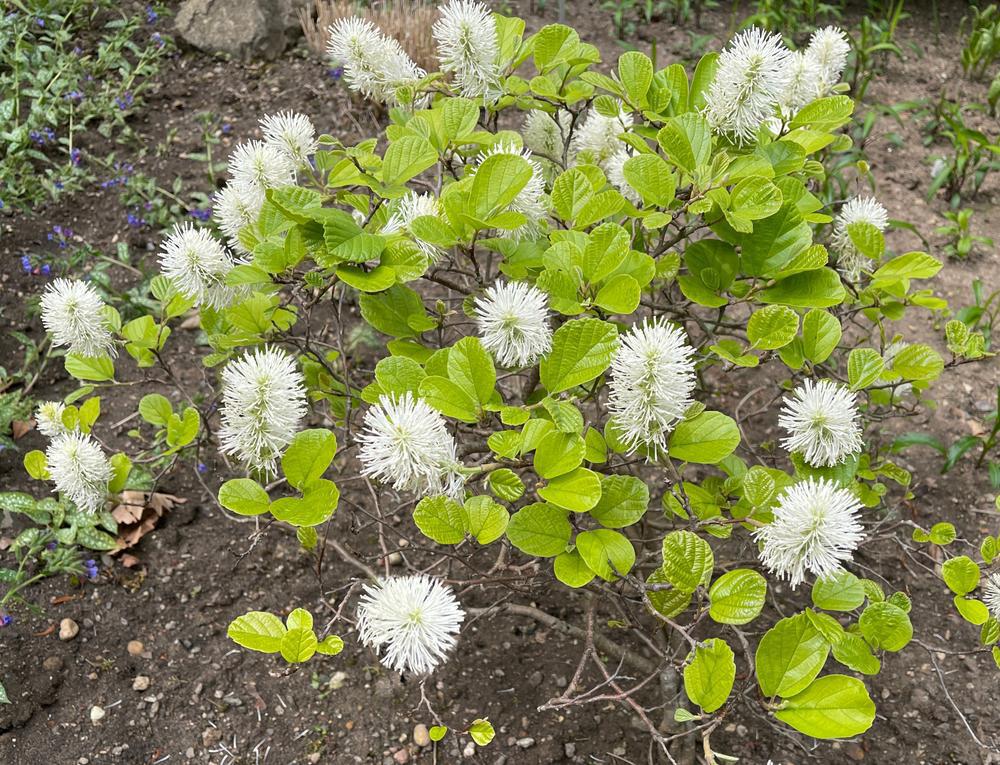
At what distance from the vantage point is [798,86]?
5.67ft

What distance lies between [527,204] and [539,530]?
0.60 m

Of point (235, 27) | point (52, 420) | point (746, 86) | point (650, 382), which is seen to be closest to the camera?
point (650, 382)

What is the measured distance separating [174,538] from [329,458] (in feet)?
4.21

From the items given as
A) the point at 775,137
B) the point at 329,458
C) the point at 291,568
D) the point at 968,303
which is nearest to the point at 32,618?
the point at 291,568

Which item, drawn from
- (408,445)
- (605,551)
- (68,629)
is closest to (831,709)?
(605,551)

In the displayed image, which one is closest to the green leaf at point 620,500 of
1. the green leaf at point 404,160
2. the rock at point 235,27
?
the green leaf at point 404,160

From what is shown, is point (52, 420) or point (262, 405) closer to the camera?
point (262, 405)

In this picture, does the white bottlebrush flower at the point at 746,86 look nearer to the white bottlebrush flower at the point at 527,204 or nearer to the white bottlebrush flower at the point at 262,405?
the white bottlebrush flower at the point at 527,204

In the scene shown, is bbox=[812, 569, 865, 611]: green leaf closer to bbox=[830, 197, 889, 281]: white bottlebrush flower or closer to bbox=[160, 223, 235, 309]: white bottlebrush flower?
bbox=[830, 197, 889, 281]: white bottlebrush flower

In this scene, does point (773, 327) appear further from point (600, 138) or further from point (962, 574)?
point (600, 138)

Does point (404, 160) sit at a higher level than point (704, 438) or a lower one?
higher

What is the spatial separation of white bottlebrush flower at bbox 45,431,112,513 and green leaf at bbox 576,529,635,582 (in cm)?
112

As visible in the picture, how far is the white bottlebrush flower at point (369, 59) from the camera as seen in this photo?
5.68 feet

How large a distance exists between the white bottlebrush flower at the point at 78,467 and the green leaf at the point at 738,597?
1319mm
